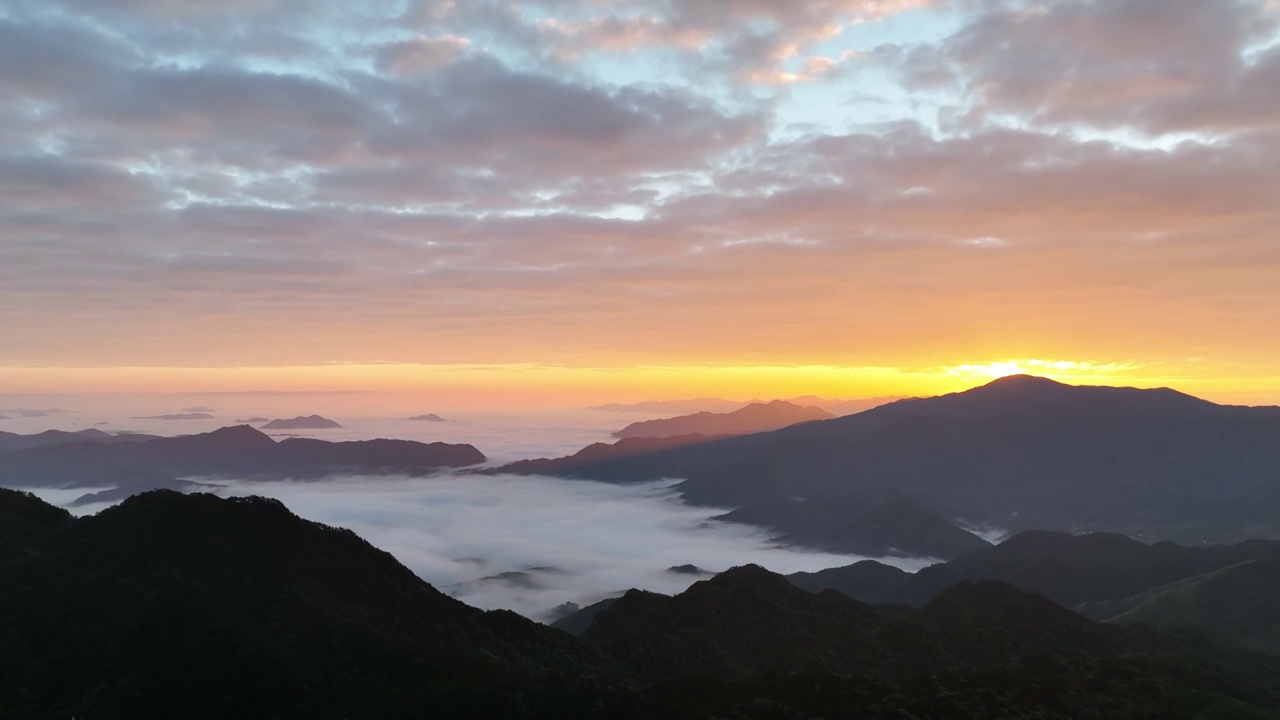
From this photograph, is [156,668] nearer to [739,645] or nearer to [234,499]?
[234,499]

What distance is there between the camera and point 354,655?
177 feet

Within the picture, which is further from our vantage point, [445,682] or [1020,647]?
[1020,647]

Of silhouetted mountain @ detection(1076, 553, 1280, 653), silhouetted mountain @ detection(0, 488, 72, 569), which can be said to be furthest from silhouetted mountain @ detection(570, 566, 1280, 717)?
silhouetted mountain @ detection(0, 488, 72, 569)

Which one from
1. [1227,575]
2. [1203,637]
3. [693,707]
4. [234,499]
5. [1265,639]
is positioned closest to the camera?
[693,707]

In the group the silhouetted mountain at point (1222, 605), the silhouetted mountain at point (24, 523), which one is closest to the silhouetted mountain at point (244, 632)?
the silhouetted mountain at point (24, 523)

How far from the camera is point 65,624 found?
51688 mm

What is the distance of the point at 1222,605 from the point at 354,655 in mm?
170852

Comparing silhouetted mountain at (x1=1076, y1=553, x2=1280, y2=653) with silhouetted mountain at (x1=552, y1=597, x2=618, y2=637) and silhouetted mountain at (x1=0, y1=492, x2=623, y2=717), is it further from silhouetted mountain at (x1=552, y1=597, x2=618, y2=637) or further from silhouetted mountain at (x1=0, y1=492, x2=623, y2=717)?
silhouetted mountain at (x1=0, y1=492, x2=623, y2=717)

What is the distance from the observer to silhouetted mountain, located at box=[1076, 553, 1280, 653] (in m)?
139

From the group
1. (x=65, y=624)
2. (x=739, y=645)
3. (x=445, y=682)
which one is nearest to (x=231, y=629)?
(x=65, y=624)

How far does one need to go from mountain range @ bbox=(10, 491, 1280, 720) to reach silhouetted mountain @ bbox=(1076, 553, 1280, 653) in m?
56.1

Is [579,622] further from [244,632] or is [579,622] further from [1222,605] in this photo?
[1222,605]

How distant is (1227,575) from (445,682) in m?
180

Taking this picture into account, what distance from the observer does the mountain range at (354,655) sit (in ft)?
155
